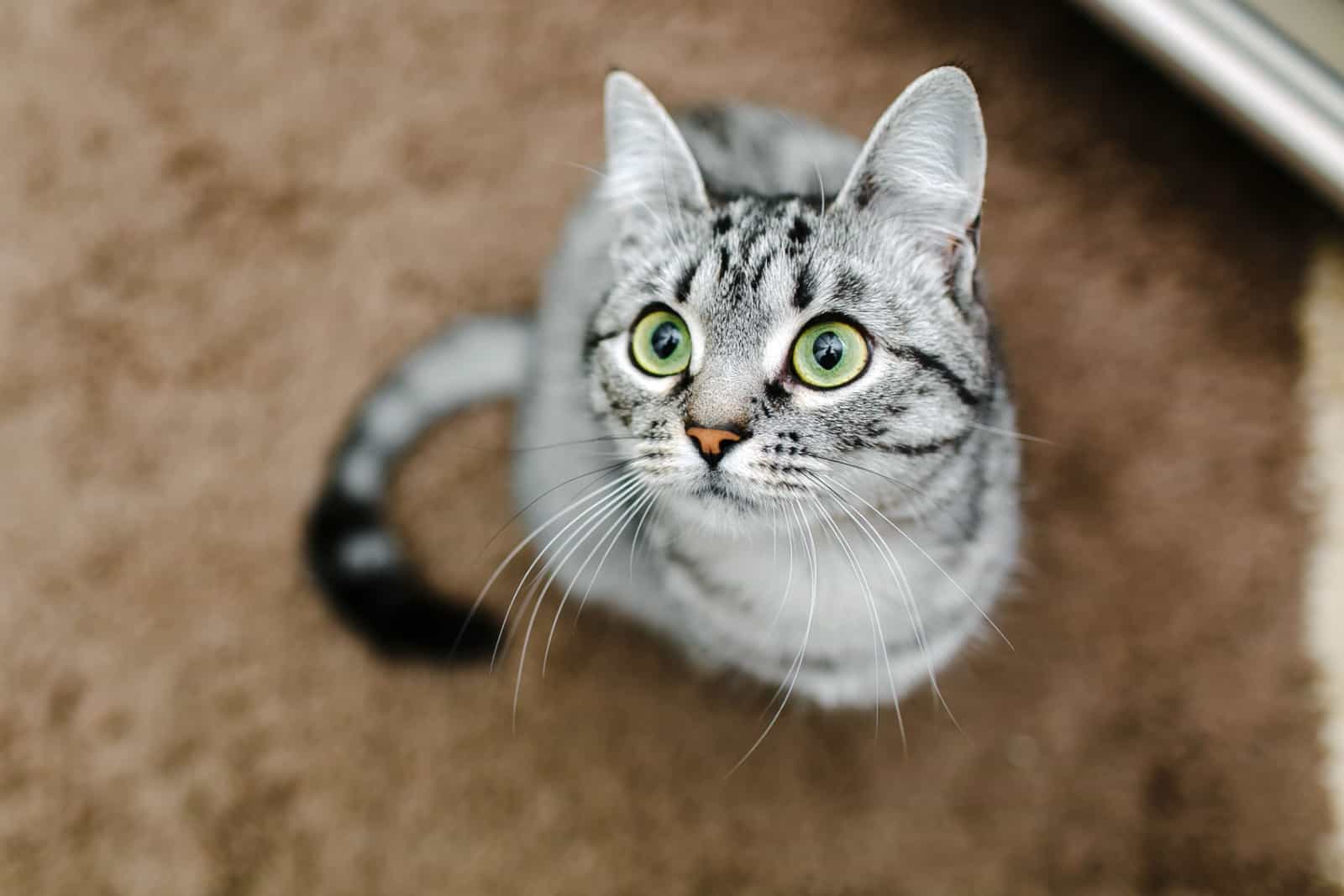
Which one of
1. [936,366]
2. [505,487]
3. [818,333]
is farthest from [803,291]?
[505,487]

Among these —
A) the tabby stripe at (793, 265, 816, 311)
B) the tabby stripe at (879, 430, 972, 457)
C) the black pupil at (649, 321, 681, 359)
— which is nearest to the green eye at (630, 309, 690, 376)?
the black pupil at (649, 321, 681, 359)

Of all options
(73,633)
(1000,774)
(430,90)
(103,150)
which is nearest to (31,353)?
(103,150)

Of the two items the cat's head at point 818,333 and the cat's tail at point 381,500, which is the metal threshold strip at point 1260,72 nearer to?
the cat's head at point 818,333

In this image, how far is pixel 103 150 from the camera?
5.27ft

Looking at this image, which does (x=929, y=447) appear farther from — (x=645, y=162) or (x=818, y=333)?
(x=645, y=162)

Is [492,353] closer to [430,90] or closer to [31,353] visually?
[430,90]

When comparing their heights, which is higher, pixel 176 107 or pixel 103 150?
pixel 176 107

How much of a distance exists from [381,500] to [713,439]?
81 centimetres

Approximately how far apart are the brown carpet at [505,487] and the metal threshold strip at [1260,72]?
0.18m

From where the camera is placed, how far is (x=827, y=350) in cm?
84

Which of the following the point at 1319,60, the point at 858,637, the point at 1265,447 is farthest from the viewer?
the point at 1265,447

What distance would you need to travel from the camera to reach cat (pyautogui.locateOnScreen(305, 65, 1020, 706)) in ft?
2.68

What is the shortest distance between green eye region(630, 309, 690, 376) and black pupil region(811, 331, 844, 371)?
0.13 metres

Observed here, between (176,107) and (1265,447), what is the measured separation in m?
1.95
